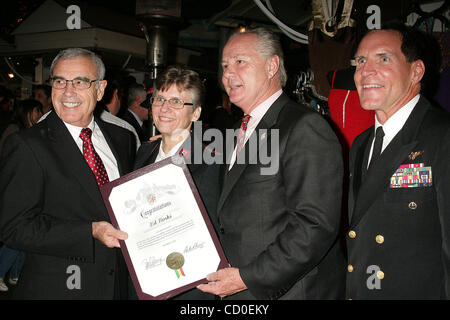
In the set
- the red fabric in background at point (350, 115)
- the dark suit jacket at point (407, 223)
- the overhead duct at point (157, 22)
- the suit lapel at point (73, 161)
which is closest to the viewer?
the dark suit jacket at point (407, 223)

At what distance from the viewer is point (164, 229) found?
6.75 ft

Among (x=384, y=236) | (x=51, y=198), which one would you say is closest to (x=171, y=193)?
(x=51, y=198)

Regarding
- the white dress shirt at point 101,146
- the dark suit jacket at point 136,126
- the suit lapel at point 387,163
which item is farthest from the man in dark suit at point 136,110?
the suit lapel at point 387,163

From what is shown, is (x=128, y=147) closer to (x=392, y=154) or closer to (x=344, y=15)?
(x=392, y=154)

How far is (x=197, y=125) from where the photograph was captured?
9.36 feet

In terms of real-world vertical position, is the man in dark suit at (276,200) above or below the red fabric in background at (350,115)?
below

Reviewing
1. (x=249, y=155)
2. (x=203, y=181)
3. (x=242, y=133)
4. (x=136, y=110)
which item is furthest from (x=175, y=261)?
(x=136, y=110)

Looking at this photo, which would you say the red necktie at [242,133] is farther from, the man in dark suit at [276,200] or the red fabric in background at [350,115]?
the red fabric in background at [350,115]

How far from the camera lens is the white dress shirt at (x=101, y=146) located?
245cm

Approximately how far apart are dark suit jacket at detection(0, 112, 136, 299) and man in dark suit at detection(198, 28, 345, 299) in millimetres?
658

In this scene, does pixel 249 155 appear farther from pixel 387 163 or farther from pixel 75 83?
pixel 75 83

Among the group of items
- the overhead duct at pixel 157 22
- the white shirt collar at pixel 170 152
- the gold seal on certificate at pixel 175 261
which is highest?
the overhead duct at pixel 157 22

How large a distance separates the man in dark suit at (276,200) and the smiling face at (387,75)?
0.35 m
